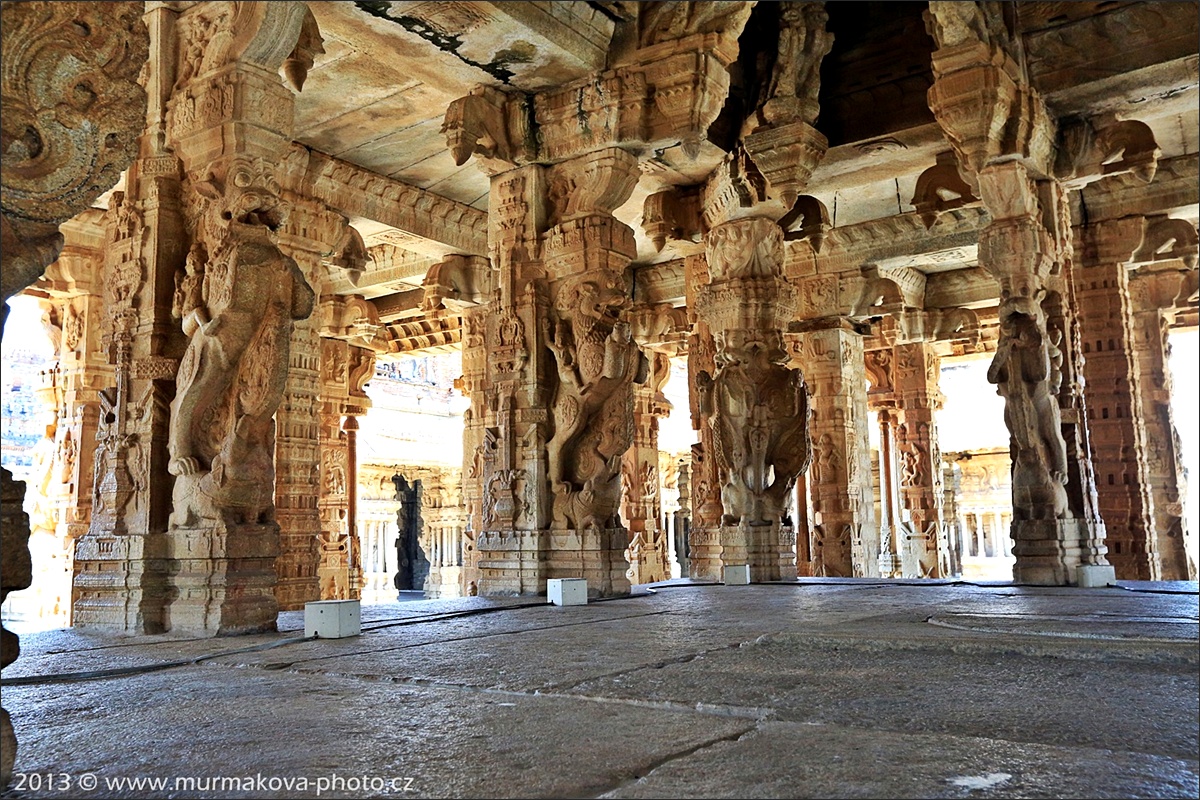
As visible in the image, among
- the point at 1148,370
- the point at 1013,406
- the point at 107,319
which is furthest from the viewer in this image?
the point at 1148,370

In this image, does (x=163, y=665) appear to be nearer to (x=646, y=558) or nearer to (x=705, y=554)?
(x=705, y=554)

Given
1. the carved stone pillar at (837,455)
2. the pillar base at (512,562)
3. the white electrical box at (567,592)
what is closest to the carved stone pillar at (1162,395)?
the carved stone pillar at (837,455)

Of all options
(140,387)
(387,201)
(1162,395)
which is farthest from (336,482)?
(1162,395)

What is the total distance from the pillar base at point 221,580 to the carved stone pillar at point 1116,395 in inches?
401

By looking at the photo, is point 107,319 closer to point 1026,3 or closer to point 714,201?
point 714,201

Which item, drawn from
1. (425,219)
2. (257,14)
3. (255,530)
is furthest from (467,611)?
(425,219)

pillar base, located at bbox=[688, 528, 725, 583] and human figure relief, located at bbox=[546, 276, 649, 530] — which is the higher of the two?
human figure relief, located at bbox=[546, 276, 649, 530]

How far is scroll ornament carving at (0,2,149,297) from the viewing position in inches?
84.0

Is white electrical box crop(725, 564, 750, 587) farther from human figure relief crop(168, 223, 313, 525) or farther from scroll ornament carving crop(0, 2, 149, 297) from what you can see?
scroll ornament carving crop(0, 2, 149, 297)

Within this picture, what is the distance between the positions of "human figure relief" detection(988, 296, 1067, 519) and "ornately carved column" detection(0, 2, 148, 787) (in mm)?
7875

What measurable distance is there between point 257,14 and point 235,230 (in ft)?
4.19

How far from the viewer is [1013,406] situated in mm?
8836

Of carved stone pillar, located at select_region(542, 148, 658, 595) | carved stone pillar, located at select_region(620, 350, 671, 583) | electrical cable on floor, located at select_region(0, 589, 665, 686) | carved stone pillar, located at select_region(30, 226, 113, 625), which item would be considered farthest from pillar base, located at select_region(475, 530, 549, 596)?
carved stone pillar, located at select_region(620, 350, 671, 583)

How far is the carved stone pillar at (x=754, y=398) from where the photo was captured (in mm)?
9766
